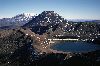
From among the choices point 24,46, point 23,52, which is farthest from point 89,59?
point 24,46

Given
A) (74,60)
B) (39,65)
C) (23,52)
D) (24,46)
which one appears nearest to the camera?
(74,60)

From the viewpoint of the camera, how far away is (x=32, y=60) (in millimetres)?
149375

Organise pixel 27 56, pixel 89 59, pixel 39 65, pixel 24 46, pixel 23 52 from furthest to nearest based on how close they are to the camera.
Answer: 1. pixel 24 46
2. pixel 23 52
3. pixel 27 56
4. pixel 39 65
5. pixel 89 59

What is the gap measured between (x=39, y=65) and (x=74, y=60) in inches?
1104

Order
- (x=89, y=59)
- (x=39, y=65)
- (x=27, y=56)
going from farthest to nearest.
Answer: (x=27, y=56)
(x=39, y=65)
(x=89, y=59)

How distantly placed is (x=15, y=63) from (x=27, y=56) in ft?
45.1

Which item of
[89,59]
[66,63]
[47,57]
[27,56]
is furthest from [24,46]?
[89,59]

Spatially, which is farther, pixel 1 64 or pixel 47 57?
pixel 1 64

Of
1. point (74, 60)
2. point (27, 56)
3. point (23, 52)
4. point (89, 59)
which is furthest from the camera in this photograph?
point (23, 52)

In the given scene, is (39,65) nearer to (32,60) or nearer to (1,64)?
(32,60)

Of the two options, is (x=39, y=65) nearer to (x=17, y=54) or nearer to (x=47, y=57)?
(x=47, y=57)

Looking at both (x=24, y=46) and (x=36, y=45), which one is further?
(x=24, y=46)

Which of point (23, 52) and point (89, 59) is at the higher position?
point (89, 59)

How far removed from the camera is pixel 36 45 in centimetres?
17400
